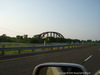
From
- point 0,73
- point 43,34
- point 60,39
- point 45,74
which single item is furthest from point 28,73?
point 60,39

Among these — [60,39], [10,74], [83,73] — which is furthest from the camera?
[60,39]

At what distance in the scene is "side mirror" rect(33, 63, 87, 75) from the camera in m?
2.67

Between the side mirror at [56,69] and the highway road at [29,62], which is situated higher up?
the side mirror at [56,69]

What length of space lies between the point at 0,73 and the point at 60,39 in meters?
134

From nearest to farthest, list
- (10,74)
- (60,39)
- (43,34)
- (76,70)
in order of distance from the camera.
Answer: (76,70), (10,74), (43,34), (60,39)

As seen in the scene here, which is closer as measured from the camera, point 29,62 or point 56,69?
point 56,69

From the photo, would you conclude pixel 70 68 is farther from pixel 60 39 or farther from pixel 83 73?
pixel 60 39

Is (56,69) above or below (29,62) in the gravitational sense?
above

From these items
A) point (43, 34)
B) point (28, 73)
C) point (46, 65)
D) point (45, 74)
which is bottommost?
point (28, 73)

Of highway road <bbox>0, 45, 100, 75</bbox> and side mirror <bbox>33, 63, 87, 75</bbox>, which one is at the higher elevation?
side mirror <bbox>33, 63, 87, 75</bbox>

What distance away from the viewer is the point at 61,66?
9.08 ft

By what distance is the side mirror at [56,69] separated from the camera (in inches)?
105

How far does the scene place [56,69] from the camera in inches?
110

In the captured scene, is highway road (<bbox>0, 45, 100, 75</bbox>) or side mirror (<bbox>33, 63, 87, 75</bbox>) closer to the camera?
side mirror (<bbox>33, 63, 87, 75</bbox>)
